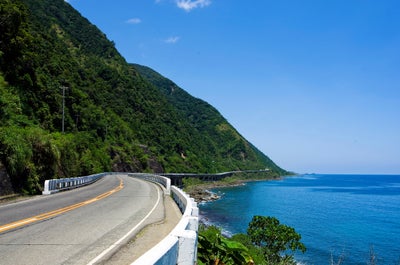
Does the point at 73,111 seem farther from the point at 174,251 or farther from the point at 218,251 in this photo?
the point at 174,251

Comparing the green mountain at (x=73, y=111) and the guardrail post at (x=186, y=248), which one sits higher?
the green mountain at (x=73, y=111)

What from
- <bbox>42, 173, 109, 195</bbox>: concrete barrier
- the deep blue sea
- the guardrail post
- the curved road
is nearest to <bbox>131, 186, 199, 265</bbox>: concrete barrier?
the guardrail post

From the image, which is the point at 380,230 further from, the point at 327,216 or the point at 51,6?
the point at 51,6

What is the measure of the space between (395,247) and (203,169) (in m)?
94.2

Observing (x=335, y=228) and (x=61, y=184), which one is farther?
(x=335, y=228)

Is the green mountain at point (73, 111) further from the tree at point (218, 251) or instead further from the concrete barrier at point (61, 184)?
the tree at point (218, 251)

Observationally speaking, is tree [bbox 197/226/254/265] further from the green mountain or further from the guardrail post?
the green mountain

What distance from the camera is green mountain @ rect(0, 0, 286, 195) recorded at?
2435 centimetres

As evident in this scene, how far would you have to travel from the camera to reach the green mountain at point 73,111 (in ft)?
79.9

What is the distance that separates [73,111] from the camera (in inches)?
2564

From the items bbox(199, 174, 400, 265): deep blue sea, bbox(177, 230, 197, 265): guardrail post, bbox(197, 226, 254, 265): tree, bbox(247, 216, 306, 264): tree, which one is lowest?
bbox(199, 174, 400, 265): deep blue sea

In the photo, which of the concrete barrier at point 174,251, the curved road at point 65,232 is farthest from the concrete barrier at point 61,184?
the concrete barrier at point 174,251

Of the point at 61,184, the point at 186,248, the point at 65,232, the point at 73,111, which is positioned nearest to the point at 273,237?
the point at 61,184

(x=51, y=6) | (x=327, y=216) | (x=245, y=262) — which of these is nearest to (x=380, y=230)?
(x=327, y=216)
